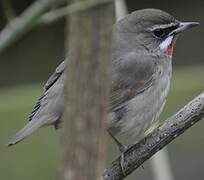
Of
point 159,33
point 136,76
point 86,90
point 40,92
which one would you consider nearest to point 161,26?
point 159,33

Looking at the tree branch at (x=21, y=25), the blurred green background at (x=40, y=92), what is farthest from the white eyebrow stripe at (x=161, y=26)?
the blurred green background at (x=40, y=92)

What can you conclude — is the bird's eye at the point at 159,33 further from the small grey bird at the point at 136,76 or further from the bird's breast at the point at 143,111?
the bird's breast at the point at 143,111

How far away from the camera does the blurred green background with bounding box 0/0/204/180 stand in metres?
6.72

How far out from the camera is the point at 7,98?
736 centimetres

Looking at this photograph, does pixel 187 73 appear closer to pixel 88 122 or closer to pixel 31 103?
pixel 31 103

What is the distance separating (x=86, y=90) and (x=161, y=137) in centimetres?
166

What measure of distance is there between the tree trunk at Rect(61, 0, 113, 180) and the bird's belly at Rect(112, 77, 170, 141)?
232cm

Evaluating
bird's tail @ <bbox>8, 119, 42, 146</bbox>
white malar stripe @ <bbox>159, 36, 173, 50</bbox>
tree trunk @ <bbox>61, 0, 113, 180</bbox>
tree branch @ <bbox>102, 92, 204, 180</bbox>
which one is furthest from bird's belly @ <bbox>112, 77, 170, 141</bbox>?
tree trunk @ <bbox>61, 0, 113, 180</bbox>

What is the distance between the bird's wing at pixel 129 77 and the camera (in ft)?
13.9

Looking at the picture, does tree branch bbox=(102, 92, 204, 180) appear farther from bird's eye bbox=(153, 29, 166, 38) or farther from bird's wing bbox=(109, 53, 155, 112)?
bird's eye bbox=(153, 29, 166, 38)

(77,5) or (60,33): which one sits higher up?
(77,5)

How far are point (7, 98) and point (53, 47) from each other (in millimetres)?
1221

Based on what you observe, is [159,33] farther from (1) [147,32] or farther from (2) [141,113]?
(2) [141,113]

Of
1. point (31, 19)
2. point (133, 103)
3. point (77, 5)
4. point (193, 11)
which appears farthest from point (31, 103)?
point (77, 5)
